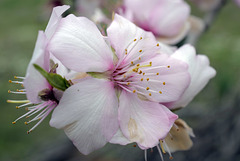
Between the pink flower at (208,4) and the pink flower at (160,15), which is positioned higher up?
the pink flower at (160,15)

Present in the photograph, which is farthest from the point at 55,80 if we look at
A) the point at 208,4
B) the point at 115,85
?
the point at 208,4

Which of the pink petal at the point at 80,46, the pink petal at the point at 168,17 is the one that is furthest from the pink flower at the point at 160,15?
the pink petal at the point at 80,46

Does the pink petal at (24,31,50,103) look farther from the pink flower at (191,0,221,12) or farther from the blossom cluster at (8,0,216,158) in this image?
the pink flower at (191,0,221,12)

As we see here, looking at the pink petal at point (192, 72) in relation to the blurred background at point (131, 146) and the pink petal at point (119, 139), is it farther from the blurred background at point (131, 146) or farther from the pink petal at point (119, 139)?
the blurred background at point (131, 146)

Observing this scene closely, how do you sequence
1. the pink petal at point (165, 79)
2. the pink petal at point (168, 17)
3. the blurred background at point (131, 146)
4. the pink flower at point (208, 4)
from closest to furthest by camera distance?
1. the pink petal at point (165, 79)
2. the pink petal at point (168, 17)
3. the pink flower at point (208, 4)
4. the blurred background at point (131, 146)

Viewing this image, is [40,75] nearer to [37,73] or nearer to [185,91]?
[37,73]

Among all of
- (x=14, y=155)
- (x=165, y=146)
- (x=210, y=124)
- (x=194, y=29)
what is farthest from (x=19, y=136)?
(x=165, y=146)

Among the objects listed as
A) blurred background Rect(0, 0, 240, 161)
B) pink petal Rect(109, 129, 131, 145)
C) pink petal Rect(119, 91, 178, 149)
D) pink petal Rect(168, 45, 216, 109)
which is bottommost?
blurred background Rect(0, 0, 240, 161)

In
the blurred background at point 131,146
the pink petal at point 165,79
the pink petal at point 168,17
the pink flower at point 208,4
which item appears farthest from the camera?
the blurred background at point 131,146

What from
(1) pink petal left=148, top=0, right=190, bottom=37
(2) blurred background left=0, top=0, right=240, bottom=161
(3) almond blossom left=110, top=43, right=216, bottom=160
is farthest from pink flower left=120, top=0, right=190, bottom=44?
(2) blurred background left=0, top=0, right=240, bottom=161
